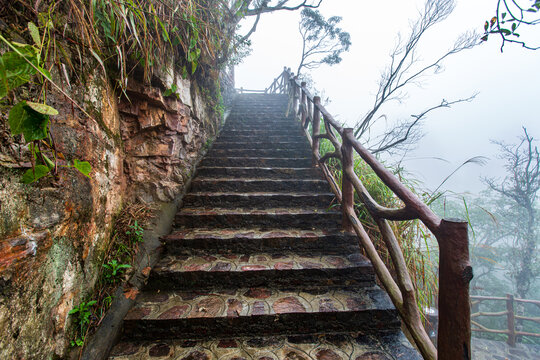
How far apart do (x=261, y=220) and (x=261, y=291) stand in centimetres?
70

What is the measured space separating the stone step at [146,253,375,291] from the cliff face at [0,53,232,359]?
47 cm

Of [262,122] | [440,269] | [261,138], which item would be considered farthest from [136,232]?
[262,122]

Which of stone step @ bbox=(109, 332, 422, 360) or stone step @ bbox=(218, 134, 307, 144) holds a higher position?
stone step @ bbox=(218, 134, 307, 144)

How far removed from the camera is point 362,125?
15.8 feet

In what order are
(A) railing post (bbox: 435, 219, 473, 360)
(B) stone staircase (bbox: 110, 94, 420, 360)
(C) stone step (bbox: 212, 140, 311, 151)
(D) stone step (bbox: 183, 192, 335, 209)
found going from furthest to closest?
(C) stone step (bbox: 212, 140, 311, 151) < (D) stone step (bbox: 183, 192, 335, 209) < (B) stone staircase (bbox: 110, 94, 420, 360) < (A) railing post (bbox: 435, 219, 473, 360)

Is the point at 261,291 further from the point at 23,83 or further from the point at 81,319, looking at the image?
the point at 23,83

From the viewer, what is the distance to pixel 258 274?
1.66 meters

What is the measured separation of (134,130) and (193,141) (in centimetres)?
90

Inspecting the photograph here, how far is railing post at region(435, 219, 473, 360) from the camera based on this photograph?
2.65 feet

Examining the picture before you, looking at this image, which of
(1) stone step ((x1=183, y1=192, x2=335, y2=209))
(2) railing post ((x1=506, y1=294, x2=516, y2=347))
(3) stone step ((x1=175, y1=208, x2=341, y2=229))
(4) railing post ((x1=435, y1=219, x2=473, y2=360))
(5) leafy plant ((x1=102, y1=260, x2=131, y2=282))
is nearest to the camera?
(4) railing post ((x1=435, y1=219, x2=473, y2=360))

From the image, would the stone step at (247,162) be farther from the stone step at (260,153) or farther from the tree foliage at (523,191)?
the tree foliage at (523,191)

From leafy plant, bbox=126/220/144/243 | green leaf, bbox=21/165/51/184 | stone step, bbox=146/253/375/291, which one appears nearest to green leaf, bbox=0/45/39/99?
green leaf, bbox=21/165/51/184

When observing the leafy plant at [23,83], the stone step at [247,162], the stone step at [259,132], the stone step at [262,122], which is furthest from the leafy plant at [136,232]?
the stone step at [262,122]

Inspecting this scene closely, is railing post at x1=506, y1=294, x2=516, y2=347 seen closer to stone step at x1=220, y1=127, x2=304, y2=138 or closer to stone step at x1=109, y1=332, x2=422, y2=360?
stone step at x1=220, y1=127, x2=304, y2=138
